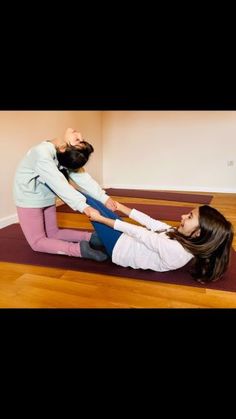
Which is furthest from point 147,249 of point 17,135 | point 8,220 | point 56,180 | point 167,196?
point 167,196

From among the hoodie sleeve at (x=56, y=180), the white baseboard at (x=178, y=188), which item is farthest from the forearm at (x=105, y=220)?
the white baseboard at (x=178, y=188)

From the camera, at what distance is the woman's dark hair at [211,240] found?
1490mm

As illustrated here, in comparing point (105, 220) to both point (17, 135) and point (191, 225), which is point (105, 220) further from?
point (17, 135)

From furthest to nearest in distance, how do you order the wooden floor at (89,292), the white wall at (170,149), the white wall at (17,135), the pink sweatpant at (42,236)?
the white wall at (170,149), the white wall at (17,135), the pink sweatpant at (42,236), the wooden floor at (89,292)

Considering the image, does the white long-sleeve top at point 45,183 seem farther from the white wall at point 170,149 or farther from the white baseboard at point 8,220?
the white wall at point 170,149

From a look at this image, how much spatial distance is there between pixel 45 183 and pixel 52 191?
7cm

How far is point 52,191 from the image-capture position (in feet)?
6.42

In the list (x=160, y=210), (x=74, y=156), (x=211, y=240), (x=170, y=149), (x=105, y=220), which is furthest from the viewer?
(x=170, y=149)

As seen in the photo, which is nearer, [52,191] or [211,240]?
[211,240]

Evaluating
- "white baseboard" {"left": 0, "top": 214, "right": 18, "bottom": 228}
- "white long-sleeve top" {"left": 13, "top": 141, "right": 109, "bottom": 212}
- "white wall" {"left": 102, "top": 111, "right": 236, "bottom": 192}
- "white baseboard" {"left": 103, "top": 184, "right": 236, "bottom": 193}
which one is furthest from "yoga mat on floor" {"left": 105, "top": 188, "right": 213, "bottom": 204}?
"white long-sleeve top" {"left": 13, "top": 141, "right": 109, "bottom": 212}

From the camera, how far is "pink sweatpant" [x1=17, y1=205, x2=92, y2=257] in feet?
6.52

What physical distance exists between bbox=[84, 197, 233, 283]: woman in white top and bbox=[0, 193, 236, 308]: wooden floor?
123 mm

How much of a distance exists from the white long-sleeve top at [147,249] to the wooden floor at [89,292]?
12 cm
